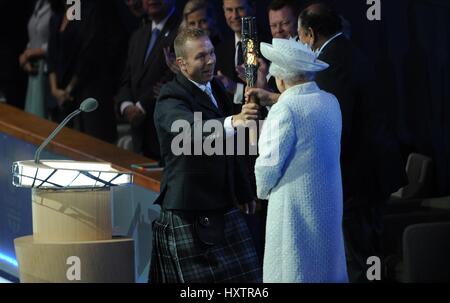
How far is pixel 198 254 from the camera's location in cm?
586

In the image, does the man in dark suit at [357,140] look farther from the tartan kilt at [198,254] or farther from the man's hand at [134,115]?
the man's hand at [134,115]

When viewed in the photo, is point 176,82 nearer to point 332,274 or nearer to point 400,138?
point 332,274

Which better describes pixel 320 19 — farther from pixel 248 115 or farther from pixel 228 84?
pixel 248 115

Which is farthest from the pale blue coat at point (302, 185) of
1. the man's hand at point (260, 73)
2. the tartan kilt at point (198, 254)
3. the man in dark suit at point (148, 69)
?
the man in dark suit at point (148, 69)

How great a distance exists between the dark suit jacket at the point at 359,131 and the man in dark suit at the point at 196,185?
2.40 feet

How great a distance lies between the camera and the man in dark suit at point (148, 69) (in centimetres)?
780

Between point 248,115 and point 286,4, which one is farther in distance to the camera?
point 286,4

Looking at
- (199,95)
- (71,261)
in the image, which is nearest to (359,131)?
(199,95)

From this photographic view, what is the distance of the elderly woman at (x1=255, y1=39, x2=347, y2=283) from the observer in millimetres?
5148

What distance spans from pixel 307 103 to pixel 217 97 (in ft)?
3.19

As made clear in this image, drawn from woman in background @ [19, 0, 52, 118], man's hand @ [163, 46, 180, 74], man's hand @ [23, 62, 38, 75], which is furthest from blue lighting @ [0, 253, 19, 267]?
man's hand @ [23, 62, 38, 75]

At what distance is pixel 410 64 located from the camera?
758cm

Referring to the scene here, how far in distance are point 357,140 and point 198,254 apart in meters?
1.17

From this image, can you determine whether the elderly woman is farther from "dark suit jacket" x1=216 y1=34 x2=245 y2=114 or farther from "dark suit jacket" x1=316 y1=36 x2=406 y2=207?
"dark suit jacket" x1=216 y1=34 x2=245 y2=114
